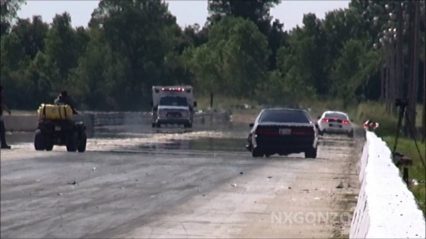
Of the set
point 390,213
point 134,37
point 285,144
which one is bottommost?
point 285,144

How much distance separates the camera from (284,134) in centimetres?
3288

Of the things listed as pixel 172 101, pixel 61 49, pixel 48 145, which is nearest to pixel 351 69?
pixel 172 101

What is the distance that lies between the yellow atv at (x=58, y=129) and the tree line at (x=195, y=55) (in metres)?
0.48

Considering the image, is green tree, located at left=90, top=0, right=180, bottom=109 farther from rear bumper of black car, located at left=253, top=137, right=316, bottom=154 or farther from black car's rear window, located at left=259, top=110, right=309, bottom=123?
rear bumper of black car, located at left=253, top=137, right=316, bottom=154

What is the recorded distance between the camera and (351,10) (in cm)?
12888

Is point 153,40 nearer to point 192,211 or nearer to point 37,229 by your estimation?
point 192,211

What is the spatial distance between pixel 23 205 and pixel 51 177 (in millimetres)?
5260

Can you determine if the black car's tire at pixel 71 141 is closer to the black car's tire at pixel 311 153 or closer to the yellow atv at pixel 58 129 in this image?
the yellow atv at pixel 58 129

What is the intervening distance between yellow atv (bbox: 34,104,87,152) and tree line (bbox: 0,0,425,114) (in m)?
0.48

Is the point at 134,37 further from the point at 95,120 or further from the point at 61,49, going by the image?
the point at 95,120

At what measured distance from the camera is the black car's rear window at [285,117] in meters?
33.3

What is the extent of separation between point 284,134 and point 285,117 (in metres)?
0.73

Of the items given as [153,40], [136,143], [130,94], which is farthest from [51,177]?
[136,143]

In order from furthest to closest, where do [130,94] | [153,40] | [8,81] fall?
[130,94], [153,40], [8,81]
